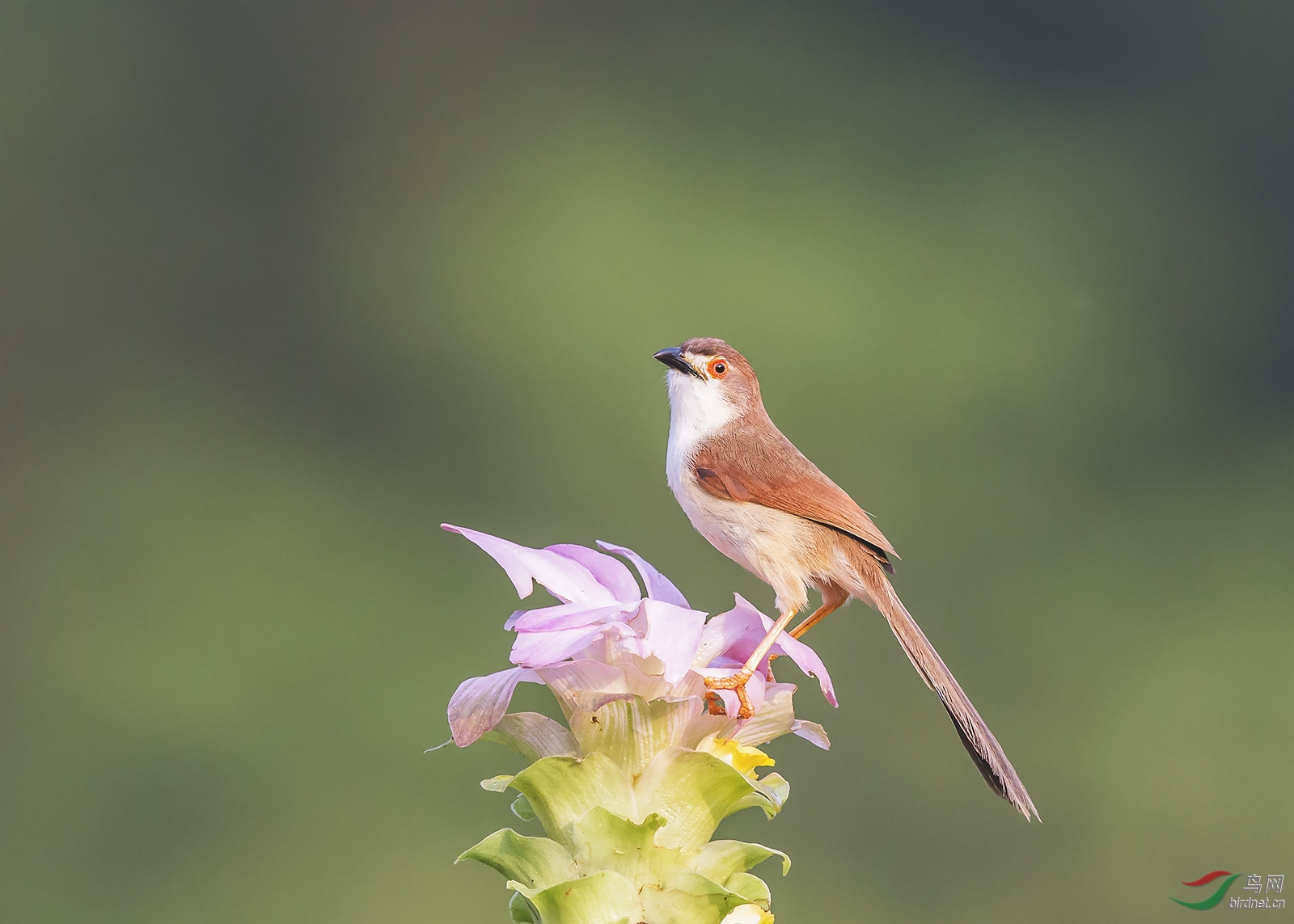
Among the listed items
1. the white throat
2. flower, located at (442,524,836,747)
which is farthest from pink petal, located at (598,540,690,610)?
the white throat

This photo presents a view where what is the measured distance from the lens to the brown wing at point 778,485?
180 centimetres

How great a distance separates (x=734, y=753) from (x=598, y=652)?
13 cm

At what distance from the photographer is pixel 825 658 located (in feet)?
22.6

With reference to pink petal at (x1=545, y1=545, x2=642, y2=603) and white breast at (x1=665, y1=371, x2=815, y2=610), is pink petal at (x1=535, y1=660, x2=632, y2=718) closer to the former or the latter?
pink petal at (x1=545, y1=545, x2=642, y2=603)

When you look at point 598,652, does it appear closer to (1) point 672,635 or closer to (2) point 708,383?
(1) point 672,635

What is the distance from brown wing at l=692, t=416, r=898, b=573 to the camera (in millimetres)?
1803

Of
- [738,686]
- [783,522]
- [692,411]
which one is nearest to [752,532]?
[783,522]

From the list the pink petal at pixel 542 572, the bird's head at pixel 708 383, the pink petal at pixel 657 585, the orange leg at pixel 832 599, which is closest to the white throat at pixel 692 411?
the bird's head at pixel 708 383

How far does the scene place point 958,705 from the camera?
147cm

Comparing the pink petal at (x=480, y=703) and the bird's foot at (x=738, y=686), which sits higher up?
the pink petal at (x=480, y=703)

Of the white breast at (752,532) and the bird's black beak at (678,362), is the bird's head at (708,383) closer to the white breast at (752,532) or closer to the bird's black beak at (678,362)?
the bird's black beak at (678,362)

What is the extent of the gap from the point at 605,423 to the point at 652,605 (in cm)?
737

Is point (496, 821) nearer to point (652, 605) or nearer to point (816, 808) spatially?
point (816, 808)

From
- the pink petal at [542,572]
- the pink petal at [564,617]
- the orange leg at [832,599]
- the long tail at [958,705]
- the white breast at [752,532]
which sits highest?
the pink petal at [542,572]
